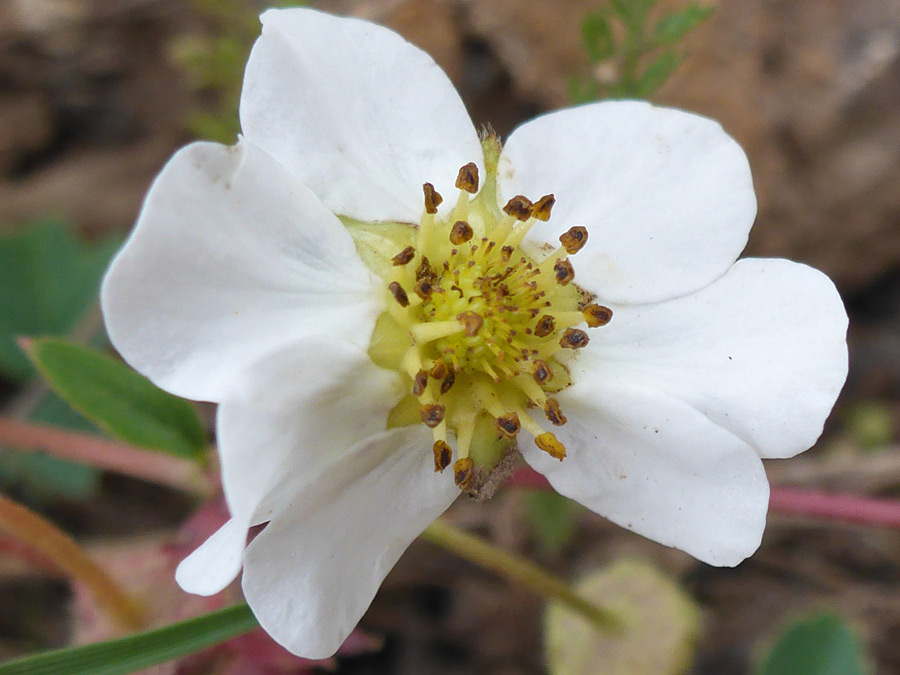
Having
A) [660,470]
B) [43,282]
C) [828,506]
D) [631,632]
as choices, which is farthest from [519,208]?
[43,282]

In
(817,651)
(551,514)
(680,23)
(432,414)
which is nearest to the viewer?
(432,414)

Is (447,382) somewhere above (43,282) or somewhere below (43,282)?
above

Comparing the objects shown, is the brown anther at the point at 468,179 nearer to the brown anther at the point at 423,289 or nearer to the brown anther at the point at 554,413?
the brown anther at the point at 423,289

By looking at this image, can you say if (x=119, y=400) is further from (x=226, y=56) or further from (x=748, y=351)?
(x=748, y=351)

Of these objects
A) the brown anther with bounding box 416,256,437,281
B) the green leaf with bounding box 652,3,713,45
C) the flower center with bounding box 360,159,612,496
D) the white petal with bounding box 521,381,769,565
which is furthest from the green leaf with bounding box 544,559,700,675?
the green leaf with bounding box 652,3,713,45

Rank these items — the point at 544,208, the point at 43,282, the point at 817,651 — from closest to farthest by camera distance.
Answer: the point at 544,208 < the point at 817,651 < the point at 43,282

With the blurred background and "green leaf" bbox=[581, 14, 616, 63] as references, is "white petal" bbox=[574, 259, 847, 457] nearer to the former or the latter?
"green leaf" bbox=[581, 14, 616, 63]

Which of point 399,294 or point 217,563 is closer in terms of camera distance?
point 217,563

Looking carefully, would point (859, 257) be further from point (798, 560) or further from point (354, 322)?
→ point (354, 322)
